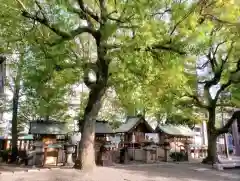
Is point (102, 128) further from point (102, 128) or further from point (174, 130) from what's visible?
point (174, 130)

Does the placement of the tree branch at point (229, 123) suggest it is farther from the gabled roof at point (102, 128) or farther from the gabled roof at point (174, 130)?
the gabled roof at point (102, 128)

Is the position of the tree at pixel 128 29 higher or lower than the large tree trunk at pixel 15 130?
higher

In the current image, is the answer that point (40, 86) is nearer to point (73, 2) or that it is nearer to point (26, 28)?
point (26, 28)

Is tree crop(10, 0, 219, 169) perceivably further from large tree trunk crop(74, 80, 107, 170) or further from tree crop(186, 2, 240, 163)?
tree crop(186, 2, 240, 163)

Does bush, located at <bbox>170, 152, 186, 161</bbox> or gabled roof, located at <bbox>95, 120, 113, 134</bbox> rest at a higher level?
gabled roof, located at <bbox>95, 120, 113, 134</bbox>

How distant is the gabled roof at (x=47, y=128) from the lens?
19.3 meters

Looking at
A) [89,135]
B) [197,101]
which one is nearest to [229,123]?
[197,101]

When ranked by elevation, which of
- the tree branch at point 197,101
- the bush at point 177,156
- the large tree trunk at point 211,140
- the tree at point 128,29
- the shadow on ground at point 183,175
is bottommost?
the shadow on ground at point 183,175

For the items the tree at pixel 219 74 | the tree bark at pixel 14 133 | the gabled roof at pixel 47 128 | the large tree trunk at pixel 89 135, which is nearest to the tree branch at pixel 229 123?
the tree at pixel 219 74

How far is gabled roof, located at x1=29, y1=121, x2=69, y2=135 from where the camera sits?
63.3 ft

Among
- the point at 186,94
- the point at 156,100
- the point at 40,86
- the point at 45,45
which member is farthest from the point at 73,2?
the point at 186,94

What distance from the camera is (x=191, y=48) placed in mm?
10836

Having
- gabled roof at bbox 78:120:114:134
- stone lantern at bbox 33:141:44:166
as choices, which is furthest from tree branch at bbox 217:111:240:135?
stone lantern at bbox 33:141:44:166

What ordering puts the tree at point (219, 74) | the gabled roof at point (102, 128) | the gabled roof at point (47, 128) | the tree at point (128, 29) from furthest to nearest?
1. the gabled roof at point (102, 128)
2. the gabled roof at point (47, 128)
3. the tree at point (219, 74)
4. the tree at point (128, 29)
